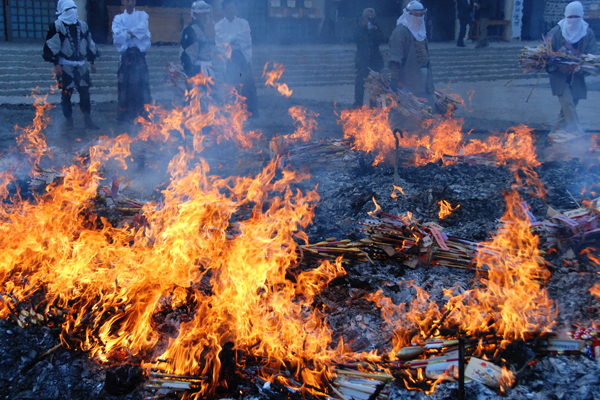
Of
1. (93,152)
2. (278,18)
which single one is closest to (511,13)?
(278,18)

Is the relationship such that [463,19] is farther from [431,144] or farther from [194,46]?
[194,46]

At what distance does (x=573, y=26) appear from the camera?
7785mm

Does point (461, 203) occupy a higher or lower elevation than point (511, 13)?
lower

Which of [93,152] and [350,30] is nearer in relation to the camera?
[93,152]

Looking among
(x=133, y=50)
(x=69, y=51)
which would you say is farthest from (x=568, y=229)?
(x=69, y=51)

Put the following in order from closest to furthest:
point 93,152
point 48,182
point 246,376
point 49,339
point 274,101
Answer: point 246,376, point 49,339, point 48,182, point 93,152, point 274,101

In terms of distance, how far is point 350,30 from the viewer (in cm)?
1962

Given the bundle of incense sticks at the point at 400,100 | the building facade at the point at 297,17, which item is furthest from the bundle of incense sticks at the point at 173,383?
the building facade at the point at 297,17

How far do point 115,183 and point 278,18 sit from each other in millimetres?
15918

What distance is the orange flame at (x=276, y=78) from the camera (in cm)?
1308

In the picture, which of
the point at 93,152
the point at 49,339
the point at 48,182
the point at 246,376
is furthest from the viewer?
the point at 93,152

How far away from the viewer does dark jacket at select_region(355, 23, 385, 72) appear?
29.9 feet

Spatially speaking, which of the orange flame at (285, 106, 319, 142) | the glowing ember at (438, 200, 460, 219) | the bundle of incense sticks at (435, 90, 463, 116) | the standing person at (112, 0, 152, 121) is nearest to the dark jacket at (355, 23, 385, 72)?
the orange flame at (285, 106, 319, 142)

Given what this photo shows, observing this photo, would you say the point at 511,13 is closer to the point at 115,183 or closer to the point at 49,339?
the point at 115,183
